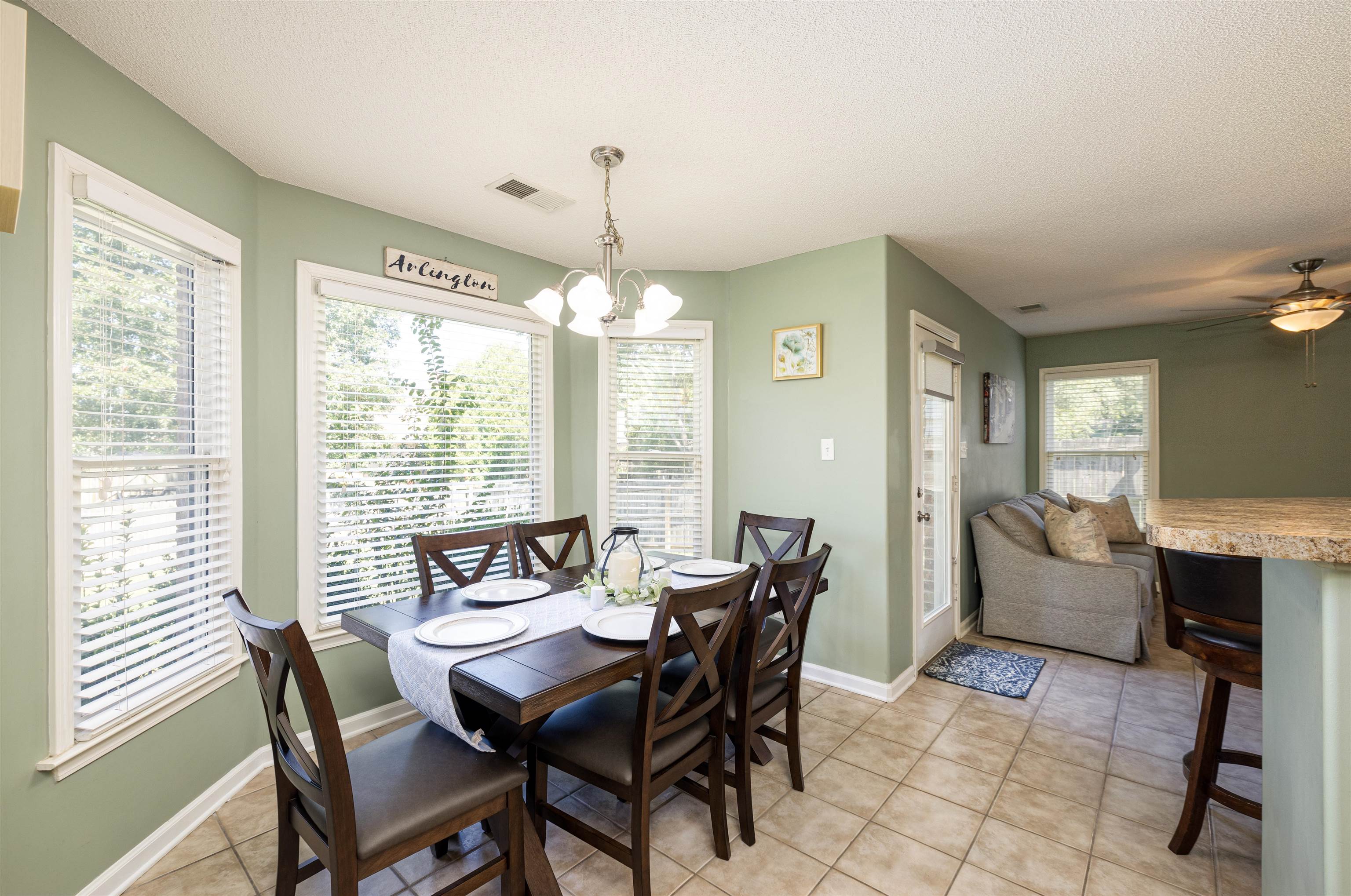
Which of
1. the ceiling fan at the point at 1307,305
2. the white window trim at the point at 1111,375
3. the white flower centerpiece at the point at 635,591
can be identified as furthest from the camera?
the white window trim at the point at 1111,375

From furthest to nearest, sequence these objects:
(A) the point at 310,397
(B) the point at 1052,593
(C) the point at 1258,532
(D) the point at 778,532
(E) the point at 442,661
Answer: (B) the point at 1052,593
(D) the point at 778,532
(A) the point at 310,397
(E) the point at 442,661
(C) the point at 1258,532

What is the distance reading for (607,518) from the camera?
375cm

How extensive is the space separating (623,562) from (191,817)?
67.6 inches

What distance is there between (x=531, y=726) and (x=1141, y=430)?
19.8ft

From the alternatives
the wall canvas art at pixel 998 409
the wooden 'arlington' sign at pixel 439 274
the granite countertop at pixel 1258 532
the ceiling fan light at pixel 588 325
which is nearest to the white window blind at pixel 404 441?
the wooden 'arlington' sign at pixel 439 274

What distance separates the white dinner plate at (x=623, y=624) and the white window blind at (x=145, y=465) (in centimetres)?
141

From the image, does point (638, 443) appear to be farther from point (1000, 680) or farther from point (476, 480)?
point (1000, 680)

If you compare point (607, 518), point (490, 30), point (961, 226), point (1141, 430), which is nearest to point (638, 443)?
point (607, 518)

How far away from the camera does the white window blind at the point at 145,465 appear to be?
1.73 metres

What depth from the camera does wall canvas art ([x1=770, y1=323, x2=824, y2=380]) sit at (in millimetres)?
3381

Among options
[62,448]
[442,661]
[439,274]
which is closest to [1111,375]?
[439,274]

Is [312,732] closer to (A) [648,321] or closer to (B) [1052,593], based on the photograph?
(A) [648,321]

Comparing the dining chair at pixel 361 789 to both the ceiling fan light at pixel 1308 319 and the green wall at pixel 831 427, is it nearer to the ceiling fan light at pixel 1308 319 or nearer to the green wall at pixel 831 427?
the green wall at pixel 831 427

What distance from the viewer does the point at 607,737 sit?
1.76m
